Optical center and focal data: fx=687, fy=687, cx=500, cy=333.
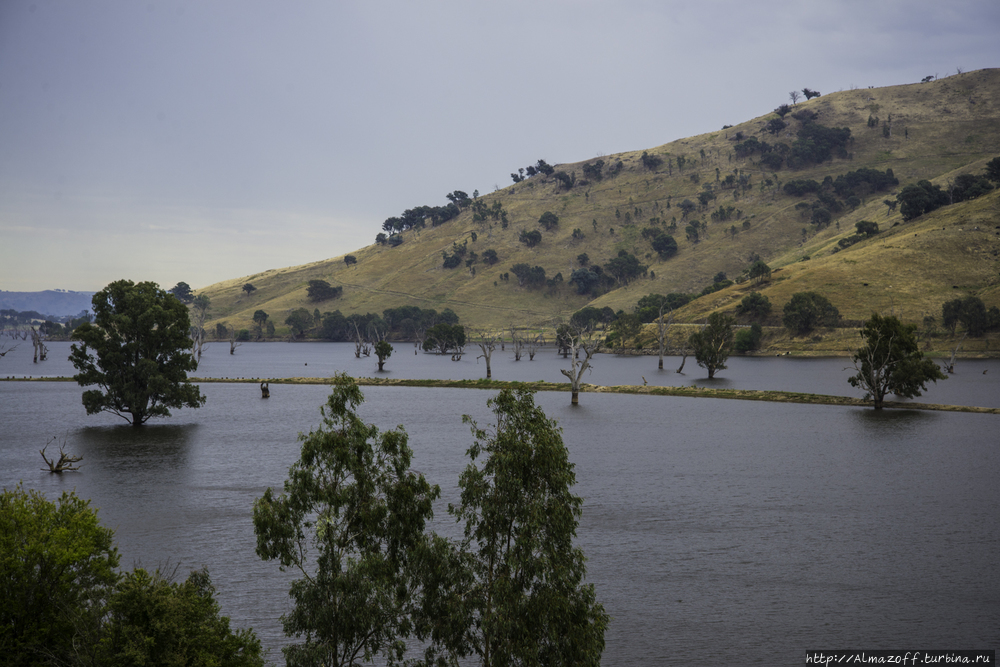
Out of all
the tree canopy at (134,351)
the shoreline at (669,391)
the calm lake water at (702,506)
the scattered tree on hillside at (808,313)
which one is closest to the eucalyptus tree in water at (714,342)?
the shoreline at (669,391)

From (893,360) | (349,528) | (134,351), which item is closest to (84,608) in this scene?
(349,528)

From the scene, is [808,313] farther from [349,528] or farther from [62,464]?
[349,528]

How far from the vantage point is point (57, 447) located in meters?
63.2

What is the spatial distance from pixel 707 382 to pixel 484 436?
339 ft

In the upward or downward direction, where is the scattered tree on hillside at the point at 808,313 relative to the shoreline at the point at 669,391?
upward

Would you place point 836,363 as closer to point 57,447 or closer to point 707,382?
point 707,382

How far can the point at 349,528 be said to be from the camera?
62.3 feet

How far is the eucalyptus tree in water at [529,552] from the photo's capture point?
59.7 feet

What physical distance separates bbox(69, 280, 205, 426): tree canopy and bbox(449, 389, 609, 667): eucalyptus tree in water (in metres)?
63.8

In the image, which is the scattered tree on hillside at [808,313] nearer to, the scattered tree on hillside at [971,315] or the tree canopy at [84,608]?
the scattered tree on hillside at [971,315]

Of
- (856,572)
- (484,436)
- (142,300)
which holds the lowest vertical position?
(856,572)

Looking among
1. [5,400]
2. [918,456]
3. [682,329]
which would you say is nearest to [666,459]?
[918,456]

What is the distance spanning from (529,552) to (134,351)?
6743 cm

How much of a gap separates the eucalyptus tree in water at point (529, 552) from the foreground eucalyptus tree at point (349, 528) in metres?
1.85
